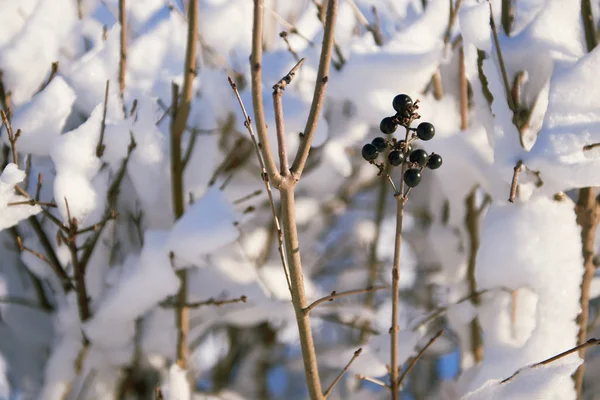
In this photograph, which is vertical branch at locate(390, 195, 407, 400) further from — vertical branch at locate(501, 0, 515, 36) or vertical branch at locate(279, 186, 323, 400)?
vertical branch at locate(501, 0, 515, 36)

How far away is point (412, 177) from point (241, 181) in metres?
0.65

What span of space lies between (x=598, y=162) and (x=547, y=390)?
32cm

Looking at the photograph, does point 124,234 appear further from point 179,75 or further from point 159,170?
point 179,75

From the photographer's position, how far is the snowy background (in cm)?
84

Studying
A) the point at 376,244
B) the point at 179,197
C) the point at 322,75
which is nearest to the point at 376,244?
the point at 376,244

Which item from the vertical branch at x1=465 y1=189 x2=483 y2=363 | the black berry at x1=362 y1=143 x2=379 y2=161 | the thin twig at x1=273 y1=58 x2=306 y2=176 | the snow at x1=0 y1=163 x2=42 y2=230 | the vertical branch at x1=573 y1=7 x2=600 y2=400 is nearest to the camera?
the thin twig at x1=273 y1=58 x2=306 y2=176

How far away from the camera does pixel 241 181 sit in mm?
1213

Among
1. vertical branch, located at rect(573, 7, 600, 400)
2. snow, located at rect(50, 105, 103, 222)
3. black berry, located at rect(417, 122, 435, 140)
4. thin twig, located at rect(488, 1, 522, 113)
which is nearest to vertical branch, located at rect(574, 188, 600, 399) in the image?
vertical branch, located at rect(573, 7, 600, 400)

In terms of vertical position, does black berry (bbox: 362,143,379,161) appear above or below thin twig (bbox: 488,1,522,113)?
below

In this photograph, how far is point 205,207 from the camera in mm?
925

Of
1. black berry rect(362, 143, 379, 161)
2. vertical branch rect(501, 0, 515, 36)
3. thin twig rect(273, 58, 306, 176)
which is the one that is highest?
vertical branch rect(501, 0, 515, 36)

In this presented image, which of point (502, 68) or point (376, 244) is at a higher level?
point (376, 244)

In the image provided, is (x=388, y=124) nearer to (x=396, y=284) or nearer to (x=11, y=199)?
(x=396, y=284)

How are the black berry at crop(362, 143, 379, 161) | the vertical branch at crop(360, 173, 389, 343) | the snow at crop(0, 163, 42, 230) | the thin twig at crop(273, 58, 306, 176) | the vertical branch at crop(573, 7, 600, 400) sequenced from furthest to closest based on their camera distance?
the vertical branch at crop(360, 173, 389, 343) < the vertical branch at crop(573, 7, 600, 400) < the snow at crop(0, 163, 42, 230) < the black berry at crop(362, 143, 379, 161) < the thin twig at crop(273, 58, 306, 176)
